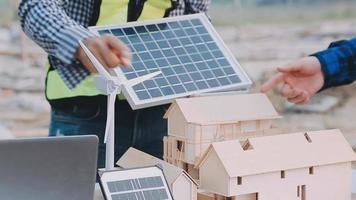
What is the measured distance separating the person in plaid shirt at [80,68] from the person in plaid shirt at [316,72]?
0.93 ft

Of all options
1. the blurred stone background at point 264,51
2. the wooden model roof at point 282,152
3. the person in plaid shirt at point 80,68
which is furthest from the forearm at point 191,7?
the blurred stone background at point 264,51

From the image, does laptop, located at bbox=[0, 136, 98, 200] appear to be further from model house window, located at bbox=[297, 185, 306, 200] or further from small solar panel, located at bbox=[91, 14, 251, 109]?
model house window, located at bbox=[297, 185, 306, 200]

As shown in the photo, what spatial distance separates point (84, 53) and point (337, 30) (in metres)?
1.55

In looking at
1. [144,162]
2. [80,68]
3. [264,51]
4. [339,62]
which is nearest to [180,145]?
[144,162]

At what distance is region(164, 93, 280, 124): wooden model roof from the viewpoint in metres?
1.28

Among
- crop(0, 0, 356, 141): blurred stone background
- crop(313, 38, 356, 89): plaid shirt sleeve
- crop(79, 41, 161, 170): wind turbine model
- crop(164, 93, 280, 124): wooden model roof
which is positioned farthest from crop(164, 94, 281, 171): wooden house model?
crop(0, 0, 356, 141): blurred stone background

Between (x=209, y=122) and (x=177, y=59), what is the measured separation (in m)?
0.19

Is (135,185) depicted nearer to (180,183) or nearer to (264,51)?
(180,183)

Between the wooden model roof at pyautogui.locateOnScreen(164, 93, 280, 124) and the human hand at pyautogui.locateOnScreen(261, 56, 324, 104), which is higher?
the human hand at pyautogui.locateOnScreen(261, 56, 324, 104)

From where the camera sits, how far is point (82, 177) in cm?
105

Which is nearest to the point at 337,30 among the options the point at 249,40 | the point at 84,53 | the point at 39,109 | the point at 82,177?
the point at 249,40

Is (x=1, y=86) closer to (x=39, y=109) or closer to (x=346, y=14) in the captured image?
(x=39, y=109)

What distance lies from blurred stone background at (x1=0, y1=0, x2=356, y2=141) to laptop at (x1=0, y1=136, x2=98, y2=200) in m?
1.64

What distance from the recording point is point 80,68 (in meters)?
1.49
